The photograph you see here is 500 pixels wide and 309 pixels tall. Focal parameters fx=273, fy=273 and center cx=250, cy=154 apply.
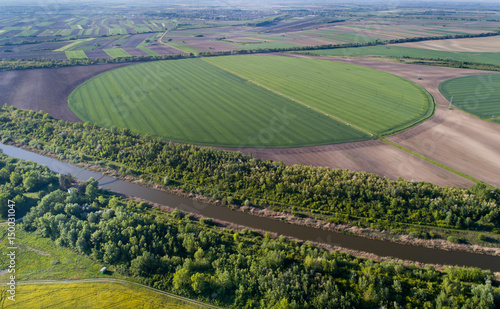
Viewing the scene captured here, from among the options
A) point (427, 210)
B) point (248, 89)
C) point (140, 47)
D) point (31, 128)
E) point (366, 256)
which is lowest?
point (366, 256)

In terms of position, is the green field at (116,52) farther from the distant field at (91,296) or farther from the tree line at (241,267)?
the distant field at (91,296)

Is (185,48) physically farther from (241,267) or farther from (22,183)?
(241,267)

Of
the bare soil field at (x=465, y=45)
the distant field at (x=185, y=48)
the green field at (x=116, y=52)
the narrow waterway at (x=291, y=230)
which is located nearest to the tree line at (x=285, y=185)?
the narrow waterway at (x=291, y=230)

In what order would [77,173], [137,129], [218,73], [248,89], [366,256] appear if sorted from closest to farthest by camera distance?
[366,256] < [77,173] < [137,129] < [248,89] < [218,73]

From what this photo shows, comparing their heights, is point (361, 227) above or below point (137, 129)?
below

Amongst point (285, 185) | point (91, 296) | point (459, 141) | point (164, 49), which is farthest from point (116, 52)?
point (459, 141)

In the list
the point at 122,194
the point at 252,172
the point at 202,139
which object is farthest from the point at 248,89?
the point at 122,194

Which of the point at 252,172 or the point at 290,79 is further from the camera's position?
the point at 290,79

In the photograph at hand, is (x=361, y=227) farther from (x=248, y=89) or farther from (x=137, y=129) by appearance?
(x=248, y=89)
